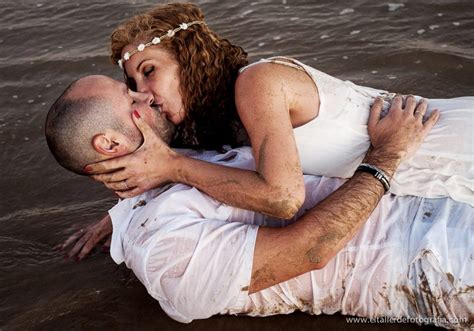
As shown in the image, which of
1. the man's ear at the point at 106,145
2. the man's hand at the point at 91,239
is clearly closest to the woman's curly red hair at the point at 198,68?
the man's ear at the point at 106,145

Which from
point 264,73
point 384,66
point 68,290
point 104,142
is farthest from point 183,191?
point 384,66

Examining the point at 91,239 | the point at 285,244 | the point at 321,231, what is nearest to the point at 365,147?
the point at 321,231

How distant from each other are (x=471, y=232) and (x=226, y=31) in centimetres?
387

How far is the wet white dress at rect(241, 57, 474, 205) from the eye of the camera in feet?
9.57

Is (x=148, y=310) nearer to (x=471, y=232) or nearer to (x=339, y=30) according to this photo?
(x=471, y=232)

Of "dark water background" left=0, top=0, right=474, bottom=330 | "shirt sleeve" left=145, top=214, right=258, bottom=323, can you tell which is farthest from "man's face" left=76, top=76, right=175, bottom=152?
"dark water background" left=0, top=0, right=474, bottom=330

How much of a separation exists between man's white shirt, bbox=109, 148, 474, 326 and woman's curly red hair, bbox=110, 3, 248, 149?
538mm

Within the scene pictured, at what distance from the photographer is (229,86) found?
3312 millimetres

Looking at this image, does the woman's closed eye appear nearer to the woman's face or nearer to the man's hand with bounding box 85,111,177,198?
the woman's face

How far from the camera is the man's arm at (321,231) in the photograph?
8.42ft

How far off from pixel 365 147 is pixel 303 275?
2.50ft

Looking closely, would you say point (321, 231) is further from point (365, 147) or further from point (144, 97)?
point (144, 97)

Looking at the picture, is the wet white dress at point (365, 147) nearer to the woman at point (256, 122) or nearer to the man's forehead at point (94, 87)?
the woman at point (256, 122)

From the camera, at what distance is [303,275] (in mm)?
2748
